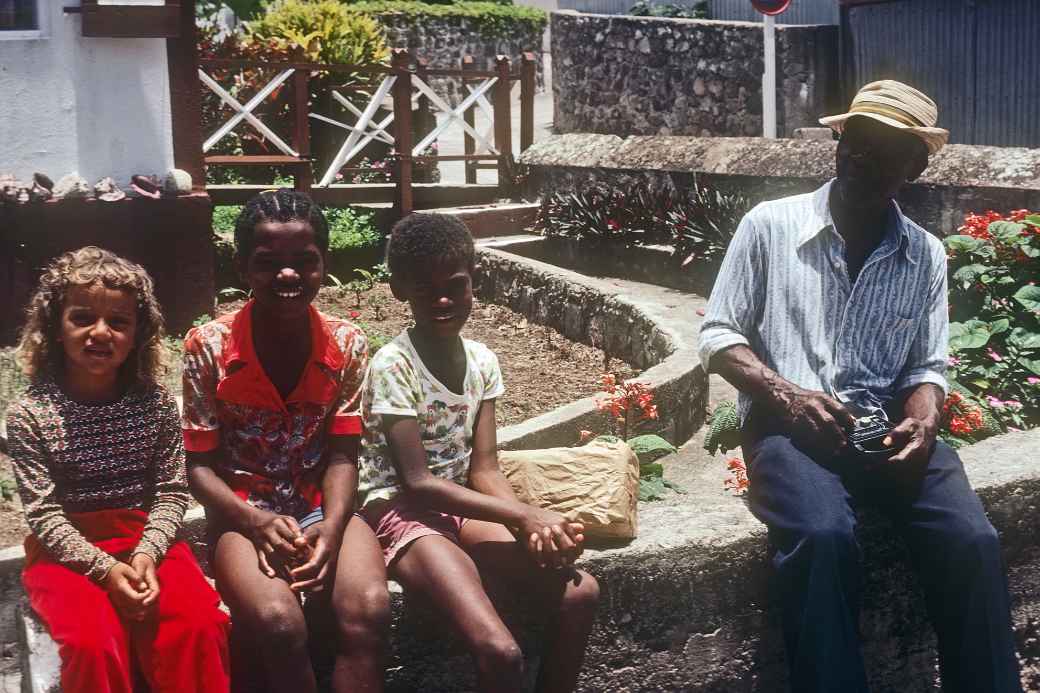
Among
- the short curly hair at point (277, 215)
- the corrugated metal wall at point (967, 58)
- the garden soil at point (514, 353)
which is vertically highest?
the corrugated metal wall at point (967, 58)

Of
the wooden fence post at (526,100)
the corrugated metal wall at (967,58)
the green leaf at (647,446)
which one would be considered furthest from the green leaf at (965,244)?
the corrugated metal wall at (967,58)

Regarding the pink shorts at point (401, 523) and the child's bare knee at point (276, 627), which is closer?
the child's bare knee at point (276, 627)

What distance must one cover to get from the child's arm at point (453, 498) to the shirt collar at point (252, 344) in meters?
0.23

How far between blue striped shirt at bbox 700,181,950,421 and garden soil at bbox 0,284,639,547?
6.36ft

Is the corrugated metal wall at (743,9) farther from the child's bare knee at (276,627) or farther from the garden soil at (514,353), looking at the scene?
the child's bare knee at (276,627)

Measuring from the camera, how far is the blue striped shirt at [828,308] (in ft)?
10.7

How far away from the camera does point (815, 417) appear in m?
3.08

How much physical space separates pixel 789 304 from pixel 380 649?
1372 mm

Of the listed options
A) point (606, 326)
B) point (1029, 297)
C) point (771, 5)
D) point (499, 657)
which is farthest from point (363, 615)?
point (771, 5)

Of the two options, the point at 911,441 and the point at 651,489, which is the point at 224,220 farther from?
the point at 911,441

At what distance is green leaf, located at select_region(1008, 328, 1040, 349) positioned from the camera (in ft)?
15.2

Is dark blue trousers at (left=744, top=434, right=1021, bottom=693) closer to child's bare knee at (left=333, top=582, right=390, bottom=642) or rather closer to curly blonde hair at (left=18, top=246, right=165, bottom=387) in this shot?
child's bare knee at (left=333, top=582, right=390, bottom=642)

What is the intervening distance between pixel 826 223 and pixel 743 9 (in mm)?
18600

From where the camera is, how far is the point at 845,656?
282 centimetres
